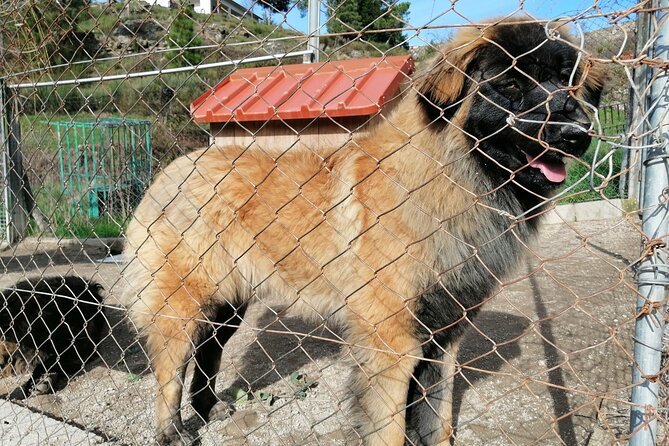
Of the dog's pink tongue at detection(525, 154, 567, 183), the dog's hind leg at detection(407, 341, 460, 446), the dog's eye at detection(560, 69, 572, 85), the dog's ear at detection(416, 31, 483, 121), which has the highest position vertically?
the dog's eye at detection(560, 69, 572, 85)

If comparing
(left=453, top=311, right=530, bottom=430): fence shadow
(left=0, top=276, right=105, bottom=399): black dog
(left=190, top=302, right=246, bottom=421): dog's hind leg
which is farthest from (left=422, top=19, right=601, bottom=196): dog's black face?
(left=0, top=276, right=105, bottom=399): black dog

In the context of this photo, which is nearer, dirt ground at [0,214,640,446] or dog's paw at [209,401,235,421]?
dirt ground at [0,214,640,446]

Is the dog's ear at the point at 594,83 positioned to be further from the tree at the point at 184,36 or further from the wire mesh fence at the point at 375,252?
the tree at the point at 184,36

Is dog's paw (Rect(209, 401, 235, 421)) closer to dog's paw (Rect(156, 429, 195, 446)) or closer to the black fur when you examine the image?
dog's paw (Rect(156, 429, 195, 446))

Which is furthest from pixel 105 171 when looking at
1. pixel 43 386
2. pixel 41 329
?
pixel 43 386

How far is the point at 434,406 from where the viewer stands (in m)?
2.56

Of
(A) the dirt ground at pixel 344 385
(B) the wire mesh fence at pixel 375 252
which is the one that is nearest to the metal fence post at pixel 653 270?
(B) the wire mesh fence at pixel 375 252

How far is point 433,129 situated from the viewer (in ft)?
6.24

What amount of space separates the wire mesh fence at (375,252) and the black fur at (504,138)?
0.01 m

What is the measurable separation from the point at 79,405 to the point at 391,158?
2.59 meters

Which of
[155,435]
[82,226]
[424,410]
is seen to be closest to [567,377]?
[424,410]

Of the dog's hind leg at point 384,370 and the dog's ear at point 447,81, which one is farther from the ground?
the dog's ear at point 447,81

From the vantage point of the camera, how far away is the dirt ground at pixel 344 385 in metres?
2.57

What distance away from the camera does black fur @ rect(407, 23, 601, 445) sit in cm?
146
